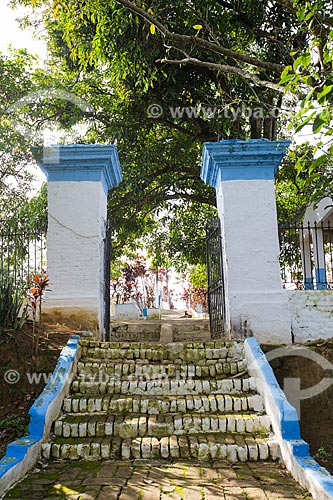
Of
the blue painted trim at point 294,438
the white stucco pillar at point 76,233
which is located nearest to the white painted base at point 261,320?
the blue painted trim at point 294,438

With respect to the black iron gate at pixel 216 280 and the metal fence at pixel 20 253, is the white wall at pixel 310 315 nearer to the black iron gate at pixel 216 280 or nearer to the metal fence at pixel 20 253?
the black iron gate at pixel 216 280

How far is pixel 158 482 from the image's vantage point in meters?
3.89

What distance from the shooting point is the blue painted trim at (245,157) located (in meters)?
7.36

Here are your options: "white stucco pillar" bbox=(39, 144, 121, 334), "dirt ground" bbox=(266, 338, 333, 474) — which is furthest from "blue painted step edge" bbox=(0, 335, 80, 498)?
"dirt ground" bbox=(266, 338, 333, 474)

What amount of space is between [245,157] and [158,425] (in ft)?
13.8

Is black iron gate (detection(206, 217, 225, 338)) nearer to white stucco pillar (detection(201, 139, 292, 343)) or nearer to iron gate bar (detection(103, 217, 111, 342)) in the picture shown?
white stucco pillar (detection(201, 139, 292, 343))

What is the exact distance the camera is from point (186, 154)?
1135 cm

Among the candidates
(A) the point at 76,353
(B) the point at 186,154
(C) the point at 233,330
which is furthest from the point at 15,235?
(B) the point at 186,154

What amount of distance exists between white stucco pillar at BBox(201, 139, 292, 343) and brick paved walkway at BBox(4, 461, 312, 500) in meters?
2.91

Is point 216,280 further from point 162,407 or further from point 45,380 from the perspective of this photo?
point 45,380

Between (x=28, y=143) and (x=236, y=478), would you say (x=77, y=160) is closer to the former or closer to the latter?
(x=28, y=143)

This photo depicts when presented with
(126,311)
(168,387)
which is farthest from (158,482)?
(126,311)

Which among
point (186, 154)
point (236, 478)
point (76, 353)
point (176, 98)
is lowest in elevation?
point (236, 478)

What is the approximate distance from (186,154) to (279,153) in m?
4.21
